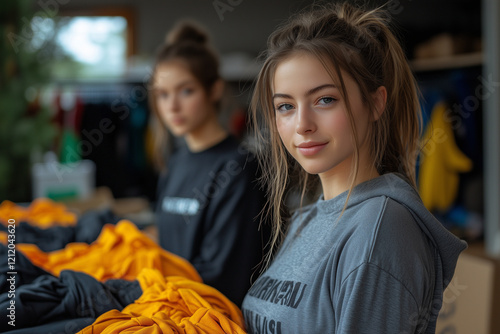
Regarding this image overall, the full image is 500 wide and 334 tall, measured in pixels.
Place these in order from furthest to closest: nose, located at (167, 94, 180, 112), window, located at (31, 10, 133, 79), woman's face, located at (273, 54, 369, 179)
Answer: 1. window, located at (31, 10, 133, 79)
2. nose, located at (167, 94, 180, 112)
3. woman's face, located at (273, 54, 369, 179)

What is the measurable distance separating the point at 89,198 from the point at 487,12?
2585mm

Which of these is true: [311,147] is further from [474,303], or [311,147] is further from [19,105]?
[19,105]

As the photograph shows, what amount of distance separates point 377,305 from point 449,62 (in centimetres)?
311

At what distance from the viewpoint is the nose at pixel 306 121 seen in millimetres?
803

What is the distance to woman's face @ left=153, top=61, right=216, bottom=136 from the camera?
1.67m

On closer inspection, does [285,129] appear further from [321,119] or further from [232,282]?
[232,282]

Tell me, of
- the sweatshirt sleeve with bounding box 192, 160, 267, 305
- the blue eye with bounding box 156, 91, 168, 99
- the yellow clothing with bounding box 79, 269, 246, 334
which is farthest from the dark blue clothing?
the yellow clothing with bounding box 79, 269, 246, 334

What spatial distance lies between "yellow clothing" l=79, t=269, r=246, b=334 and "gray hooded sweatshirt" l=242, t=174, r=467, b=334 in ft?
0.27

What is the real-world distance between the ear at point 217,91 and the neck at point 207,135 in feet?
0.27

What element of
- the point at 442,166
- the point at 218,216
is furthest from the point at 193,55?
the point at 442,166

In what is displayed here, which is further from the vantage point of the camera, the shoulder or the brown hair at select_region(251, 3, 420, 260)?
the brown hair at select_region(251, 3, 420, 260)

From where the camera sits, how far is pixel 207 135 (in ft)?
5.63

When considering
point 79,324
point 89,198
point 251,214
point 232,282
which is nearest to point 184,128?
point 251,214

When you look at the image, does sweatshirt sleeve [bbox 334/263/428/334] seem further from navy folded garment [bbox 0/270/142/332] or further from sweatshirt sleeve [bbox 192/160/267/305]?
sweatshirt sleeve [bbox 192/160/267/305]
